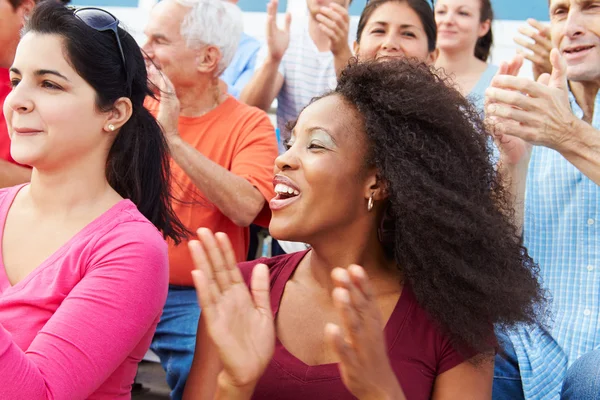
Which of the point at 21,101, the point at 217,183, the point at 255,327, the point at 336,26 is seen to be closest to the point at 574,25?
the point at 336,26

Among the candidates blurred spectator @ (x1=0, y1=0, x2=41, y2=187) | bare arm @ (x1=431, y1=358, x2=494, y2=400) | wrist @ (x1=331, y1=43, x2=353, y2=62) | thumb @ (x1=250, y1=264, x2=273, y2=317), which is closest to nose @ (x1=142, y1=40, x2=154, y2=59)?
blurred spectator @ (x1=0, y1=0, x2=41, y2=187)

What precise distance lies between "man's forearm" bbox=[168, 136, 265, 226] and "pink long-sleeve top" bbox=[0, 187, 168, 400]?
0.93 meters

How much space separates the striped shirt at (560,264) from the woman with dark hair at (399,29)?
3.13 feet

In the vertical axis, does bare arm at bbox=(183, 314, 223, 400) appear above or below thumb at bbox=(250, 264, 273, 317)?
below

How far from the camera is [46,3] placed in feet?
7.17

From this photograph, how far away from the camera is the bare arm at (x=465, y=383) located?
1.99 metres

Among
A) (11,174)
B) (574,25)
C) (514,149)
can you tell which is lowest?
(11,174)

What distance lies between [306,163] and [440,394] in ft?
2.33

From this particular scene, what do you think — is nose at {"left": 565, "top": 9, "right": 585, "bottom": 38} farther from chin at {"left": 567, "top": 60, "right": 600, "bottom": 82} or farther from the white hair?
the white hair

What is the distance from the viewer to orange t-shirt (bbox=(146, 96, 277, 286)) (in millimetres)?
3100

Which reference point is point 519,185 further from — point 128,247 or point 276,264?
point 128,247

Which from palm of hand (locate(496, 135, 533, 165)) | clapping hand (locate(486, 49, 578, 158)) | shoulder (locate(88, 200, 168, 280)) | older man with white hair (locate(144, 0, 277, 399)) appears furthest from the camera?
older man with white hair (locate(144, 0, 277, 399))

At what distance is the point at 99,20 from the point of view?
7.09 ft

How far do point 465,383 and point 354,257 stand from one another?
1.50ft
